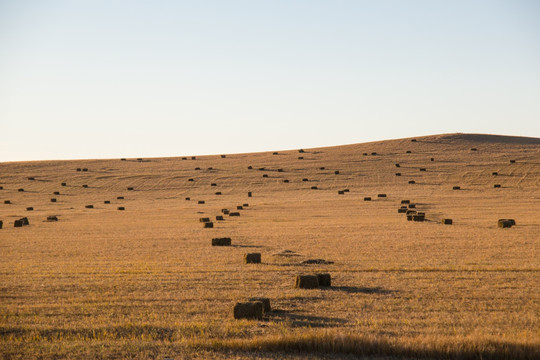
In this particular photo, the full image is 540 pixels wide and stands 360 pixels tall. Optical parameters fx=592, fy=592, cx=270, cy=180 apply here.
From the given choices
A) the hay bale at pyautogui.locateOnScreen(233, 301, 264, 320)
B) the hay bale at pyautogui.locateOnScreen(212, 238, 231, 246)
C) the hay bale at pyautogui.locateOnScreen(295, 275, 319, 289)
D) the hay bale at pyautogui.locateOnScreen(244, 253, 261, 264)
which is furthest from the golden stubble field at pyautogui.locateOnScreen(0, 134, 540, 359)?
the hay bale at pyautogui.locateOnScreen(212, 238, 231, 246)

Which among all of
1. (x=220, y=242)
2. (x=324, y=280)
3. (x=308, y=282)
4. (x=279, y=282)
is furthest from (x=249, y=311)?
(x=220, y=242)

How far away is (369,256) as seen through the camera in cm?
2317

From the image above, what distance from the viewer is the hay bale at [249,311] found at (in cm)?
1322

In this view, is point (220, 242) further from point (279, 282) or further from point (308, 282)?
point (308, 282)

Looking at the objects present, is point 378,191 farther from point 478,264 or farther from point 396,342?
point 396,342

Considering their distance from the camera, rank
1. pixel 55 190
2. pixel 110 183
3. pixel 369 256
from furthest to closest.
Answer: pixel 110 183 → pixel 55 190 → pixel 369 256

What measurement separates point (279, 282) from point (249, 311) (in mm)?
4757

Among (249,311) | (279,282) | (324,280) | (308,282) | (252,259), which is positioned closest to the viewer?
(249,311)

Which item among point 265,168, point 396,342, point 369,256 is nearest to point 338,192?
point 265,168

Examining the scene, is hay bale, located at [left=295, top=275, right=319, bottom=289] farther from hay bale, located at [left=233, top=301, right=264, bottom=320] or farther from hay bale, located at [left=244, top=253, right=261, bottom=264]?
hay bale, located at [left=244, top=253, right=261, bottom=264]

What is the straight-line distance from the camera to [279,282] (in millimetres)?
17922

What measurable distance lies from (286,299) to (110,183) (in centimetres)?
6560

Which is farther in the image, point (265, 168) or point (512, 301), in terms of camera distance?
point (265, 168)

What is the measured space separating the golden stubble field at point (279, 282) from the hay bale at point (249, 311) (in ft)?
0.89
